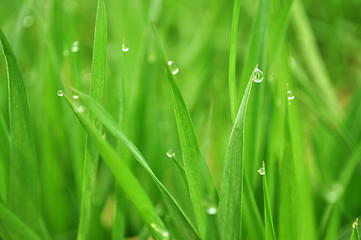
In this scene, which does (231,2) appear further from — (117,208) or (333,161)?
(117,208)

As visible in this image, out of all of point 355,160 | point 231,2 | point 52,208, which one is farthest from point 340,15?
point 52,208

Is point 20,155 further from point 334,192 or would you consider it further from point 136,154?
point 334,192

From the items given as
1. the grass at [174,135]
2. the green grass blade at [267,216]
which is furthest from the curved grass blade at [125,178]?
the green grass blade at [267,216]

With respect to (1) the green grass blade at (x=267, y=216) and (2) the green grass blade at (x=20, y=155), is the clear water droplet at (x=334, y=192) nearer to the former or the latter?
(1) the green grass blade at (x=267, y=216)

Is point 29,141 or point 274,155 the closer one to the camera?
point 29,141

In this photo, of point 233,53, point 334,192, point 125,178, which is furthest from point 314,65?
point 125,178

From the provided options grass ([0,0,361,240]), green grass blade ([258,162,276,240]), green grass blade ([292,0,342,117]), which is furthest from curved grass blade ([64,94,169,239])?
green grass blade ([292,0,342,117])
